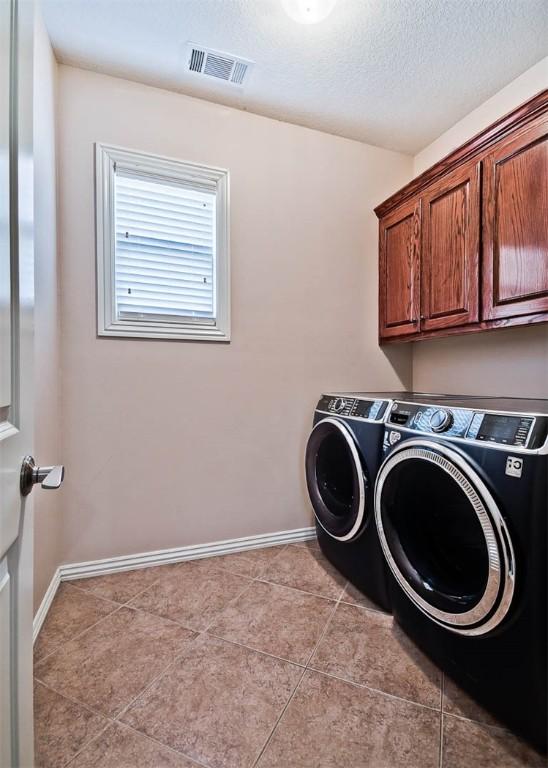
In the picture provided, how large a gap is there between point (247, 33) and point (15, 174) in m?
1.59

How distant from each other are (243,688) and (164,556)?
93 cm

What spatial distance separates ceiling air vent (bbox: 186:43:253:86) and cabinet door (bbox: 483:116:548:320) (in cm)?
128

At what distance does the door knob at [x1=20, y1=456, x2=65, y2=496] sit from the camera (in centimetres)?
64

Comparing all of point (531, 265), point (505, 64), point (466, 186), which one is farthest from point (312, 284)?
point (505, 64)

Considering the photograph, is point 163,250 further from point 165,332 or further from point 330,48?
point 330,48

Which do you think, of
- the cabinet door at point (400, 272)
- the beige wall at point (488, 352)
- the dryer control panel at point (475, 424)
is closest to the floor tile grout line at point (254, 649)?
the dryer control panel at point (475, 424)

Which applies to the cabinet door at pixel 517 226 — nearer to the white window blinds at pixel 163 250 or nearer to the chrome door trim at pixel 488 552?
the chrome door trim at pixel 488 552

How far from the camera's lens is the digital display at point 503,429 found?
97cm

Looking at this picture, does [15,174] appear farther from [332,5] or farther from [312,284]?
[312,284]

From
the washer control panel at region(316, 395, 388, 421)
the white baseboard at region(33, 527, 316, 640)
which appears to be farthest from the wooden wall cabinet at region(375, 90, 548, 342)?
the white baseboard at region(33, 527, 316, 640)

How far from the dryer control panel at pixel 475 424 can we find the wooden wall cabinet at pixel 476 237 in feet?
2.29

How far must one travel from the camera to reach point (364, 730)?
101cm

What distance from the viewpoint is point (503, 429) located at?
1.01m

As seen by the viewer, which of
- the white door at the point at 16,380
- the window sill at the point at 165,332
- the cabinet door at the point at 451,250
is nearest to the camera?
A: the white door at the point at 16,380
